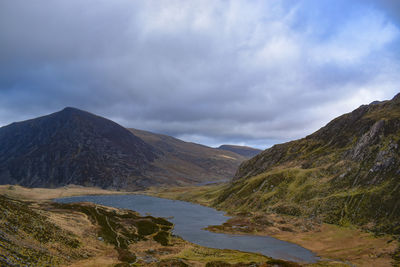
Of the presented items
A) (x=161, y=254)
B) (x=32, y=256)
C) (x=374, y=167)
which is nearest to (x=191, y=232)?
(x=161, y=254)

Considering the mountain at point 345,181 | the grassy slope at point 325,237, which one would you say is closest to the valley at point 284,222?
the grassy slope at point 325,237

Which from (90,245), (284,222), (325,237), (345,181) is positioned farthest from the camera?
(345,181)

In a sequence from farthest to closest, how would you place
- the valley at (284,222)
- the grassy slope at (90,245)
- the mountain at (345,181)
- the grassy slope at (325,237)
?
the mountain at (345,181), the grassy slope at (325,237), the valley at (284,222), the grassy slope at (90,245)

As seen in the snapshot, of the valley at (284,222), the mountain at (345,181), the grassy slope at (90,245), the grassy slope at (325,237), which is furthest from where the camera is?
the mountain at (345,181)

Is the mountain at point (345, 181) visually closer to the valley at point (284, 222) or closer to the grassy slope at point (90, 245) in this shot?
the valley at point (284, 222)

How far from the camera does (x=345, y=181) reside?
419 feet

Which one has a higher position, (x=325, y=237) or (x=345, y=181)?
(x=345, y=181)

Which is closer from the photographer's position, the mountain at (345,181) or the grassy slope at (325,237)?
the grassy slope at (325,237)

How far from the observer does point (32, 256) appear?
168ft

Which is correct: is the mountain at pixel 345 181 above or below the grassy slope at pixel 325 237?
above

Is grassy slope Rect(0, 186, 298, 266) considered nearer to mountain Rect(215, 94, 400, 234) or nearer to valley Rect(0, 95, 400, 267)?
valley Rect(0, 95, 400, 267)

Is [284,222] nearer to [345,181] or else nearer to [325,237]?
[325,237]

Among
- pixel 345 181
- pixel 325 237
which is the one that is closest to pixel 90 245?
pixel 325 237

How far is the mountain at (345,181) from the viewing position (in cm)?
10125
